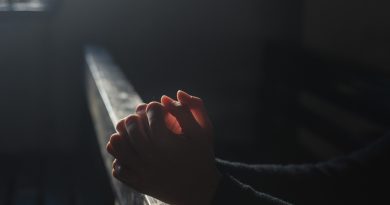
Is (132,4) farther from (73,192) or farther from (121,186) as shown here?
(121,186)

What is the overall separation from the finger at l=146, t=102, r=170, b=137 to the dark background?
2028mm

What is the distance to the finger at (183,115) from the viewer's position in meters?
0.82

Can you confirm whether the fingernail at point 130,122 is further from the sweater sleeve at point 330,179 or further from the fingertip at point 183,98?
the sweater sleeve at point 330,179

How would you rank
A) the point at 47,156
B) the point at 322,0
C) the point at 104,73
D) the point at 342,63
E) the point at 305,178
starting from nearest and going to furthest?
the point at 305,178 < the point at 104,73 < the point at 342,63 < the point at 47,156 < the point at 322,0

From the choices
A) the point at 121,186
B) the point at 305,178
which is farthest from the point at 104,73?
the point at 305,178

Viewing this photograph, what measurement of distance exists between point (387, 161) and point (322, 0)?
2247 mm

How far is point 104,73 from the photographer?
205 centimetres

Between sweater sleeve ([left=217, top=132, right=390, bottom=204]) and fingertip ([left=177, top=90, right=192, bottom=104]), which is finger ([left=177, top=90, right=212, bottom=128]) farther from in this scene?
sweater sleeve ([left=217, top=132, right=390, bottom=204])

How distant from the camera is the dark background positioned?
306 cm

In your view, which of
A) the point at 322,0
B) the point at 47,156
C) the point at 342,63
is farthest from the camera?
the point at 322,0

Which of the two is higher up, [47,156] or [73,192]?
[73,192]

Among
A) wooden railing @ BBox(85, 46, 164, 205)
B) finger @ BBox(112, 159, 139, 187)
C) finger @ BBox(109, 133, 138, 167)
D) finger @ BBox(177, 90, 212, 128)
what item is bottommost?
wooden railing @ BBox(85, 46, 164, 205)

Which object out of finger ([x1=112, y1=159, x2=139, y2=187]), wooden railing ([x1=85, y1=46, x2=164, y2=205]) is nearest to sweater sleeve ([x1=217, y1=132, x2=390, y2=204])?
wooden railing ([x1=85, y1=46, x2=164, y2=205])

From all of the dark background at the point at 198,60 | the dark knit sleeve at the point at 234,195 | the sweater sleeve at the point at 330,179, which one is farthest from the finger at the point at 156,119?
the dark background at the point at 198,60
